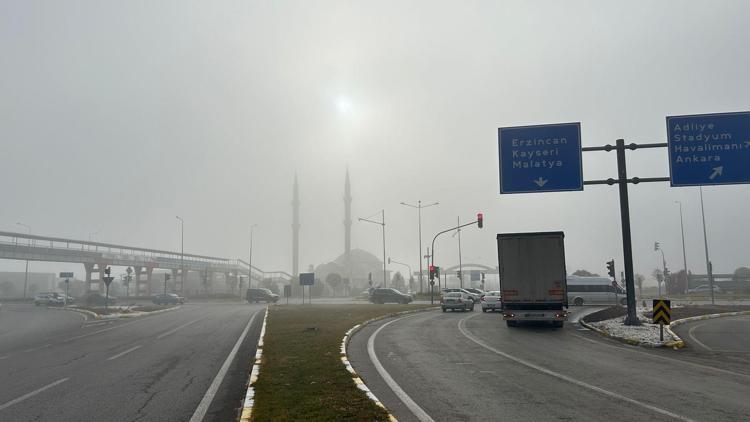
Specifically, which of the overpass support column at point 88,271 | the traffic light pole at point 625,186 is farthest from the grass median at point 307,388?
the overpass support column at point 88,271

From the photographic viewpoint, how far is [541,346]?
1631 centimetres

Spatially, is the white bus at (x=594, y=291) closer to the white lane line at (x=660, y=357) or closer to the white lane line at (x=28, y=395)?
the white lane line at (x=660, y=357)

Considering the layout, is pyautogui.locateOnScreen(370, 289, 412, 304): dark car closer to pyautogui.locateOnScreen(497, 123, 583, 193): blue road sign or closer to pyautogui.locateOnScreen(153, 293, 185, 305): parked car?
pyautogui.locateOnScreen(153, 293, 185, 305): parked car

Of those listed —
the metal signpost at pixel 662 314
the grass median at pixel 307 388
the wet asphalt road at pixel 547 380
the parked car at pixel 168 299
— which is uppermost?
the metal signpost at pixel 662 314

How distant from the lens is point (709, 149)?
21766 mm

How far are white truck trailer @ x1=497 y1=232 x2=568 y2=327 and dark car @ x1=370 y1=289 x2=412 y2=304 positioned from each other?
1172 inches

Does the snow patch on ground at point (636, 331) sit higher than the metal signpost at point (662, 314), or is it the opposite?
the metal signpost at point (662, 314)

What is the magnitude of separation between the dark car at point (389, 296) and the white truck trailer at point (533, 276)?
29778mm

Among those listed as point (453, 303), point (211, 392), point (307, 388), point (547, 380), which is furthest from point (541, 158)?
point (211, 392)

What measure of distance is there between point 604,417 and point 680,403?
74.8 inches

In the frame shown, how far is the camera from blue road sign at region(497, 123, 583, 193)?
22984 millimetres

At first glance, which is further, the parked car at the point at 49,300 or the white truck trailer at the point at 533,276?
the parked car at the point at 49,300

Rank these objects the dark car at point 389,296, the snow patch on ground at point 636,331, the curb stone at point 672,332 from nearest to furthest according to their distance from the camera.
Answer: the curb stone at point 672,332
the snow patch on ground at point 636,331
the dark car at point 389,296

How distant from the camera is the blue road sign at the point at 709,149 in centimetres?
2148
